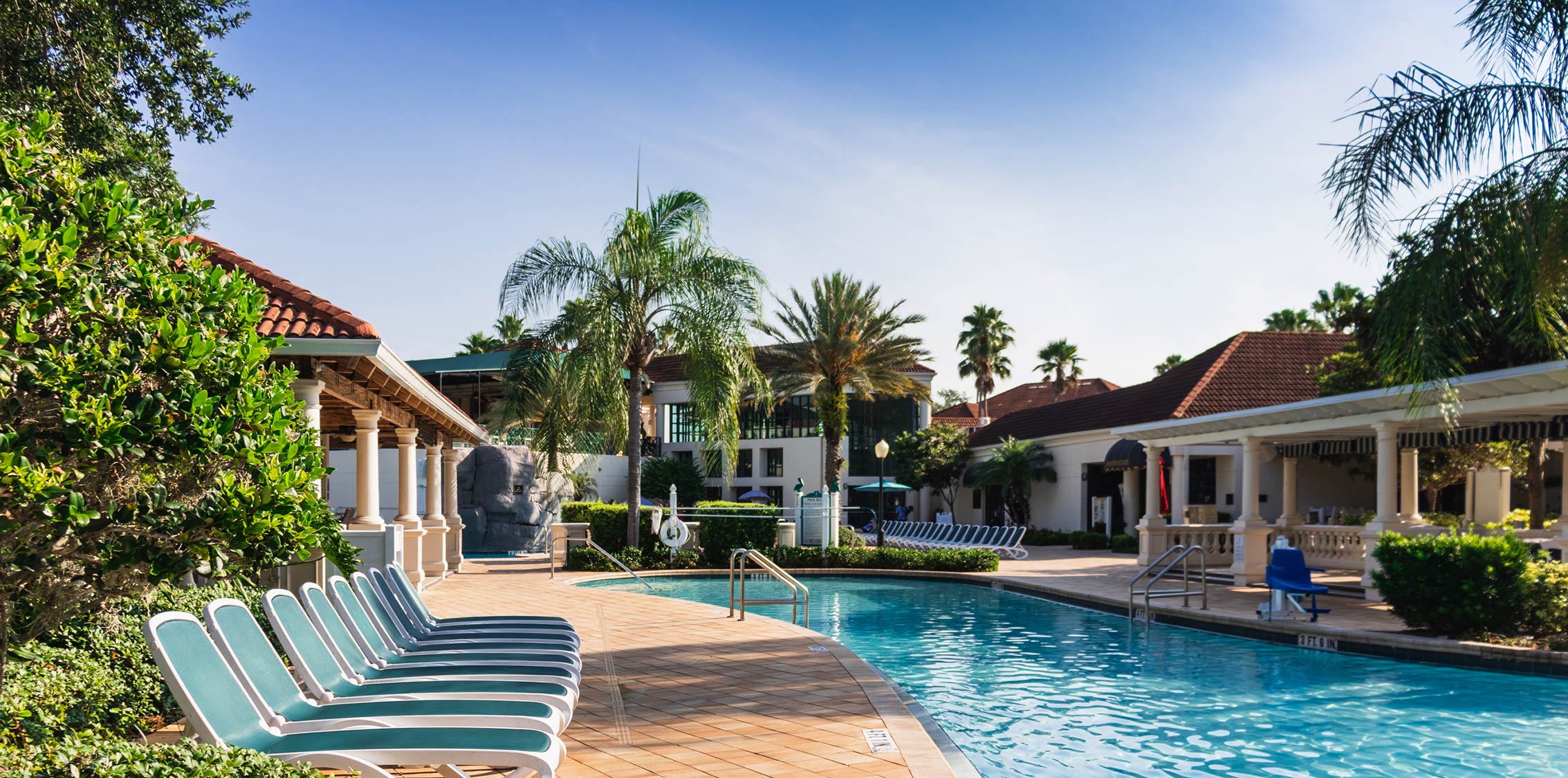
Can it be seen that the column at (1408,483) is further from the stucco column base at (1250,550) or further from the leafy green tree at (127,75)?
the leafy green tree at (127,75)

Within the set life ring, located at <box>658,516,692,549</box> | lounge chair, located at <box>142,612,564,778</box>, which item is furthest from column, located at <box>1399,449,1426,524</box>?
lounge chair, located at <box>142,612,564,778</box>

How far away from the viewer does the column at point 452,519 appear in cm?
2355

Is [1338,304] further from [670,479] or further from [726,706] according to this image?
[726,706]

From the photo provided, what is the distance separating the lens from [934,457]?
41.5m

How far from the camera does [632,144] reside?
22.2 meters

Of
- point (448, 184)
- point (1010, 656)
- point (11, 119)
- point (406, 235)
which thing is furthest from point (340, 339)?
point (1010, 656)

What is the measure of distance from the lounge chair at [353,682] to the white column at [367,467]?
314 inches

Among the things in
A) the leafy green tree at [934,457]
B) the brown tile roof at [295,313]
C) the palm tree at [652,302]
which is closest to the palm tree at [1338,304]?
the leafy green tree at [934,457]

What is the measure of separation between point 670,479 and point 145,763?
39.5 metres

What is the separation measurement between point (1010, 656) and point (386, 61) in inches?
422

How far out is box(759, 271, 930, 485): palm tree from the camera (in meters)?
31.2

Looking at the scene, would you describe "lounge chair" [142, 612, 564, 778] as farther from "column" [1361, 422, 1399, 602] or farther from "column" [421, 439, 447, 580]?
"column" [421, 439, 447, 580]

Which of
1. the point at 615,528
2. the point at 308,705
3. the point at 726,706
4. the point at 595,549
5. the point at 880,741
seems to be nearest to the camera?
the point at 308,705

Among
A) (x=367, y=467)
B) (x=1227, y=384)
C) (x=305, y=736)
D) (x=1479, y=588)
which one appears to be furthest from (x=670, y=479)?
(x=305, y=736)
